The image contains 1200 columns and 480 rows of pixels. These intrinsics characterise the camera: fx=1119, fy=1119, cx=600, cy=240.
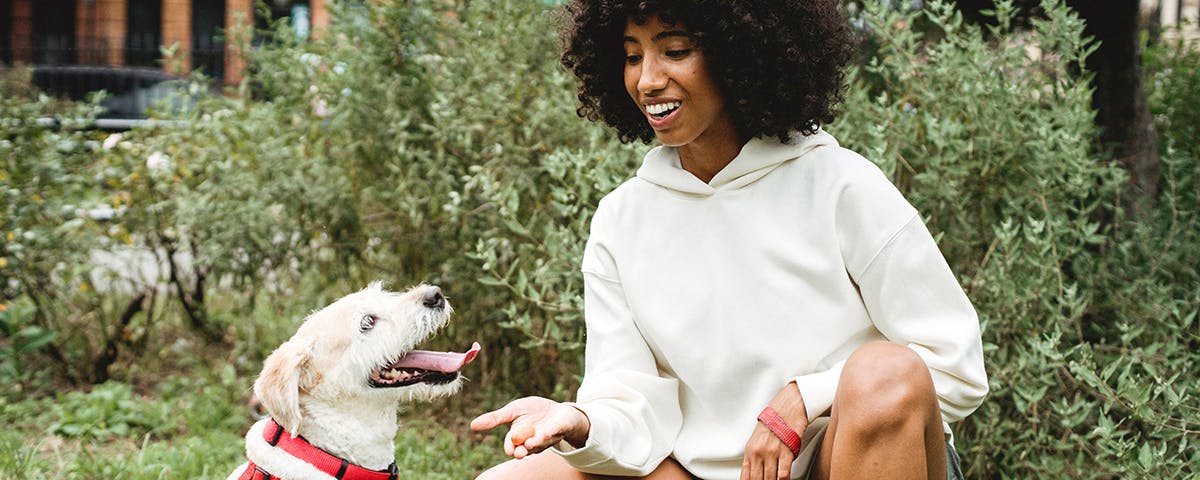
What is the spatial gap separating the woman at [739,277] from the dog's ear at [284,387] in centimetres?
49

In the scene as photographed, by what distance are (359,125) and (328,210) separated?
407 millimetres

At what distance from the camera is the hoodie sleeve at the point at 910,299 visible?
221cm

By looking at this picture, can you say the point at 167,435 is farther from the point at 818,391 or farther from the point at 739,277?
the point at 818,391

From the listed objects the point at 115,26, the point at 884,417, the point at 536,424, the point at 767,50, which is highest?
the point at 115,26

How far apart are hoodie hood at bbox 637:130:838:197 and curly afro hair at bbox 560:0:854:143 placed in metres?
0.03

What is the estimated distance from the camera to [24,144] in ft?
18.2

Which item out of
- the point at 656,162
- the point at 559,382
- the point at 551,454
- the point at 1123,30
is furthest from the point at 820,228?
the point at 1123,30

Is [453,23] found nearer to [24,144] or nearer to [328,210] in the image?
[328,210]

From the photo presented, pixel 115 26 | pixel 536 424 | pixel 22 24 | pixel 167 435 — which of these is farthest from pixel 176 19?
pixel 536 424

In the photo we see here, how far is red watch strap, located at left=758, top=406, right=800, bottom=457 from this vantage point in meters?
2.20

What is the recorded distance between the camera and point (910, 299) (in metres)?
2.24

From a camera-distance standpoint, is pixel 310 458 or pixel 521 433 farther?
pixel 310 458

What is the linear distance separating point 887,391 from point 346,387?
53.4 inches

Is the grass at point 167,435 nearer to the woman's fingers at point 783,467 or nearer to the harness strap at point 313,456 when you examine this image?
the harness strap at point 313,456
